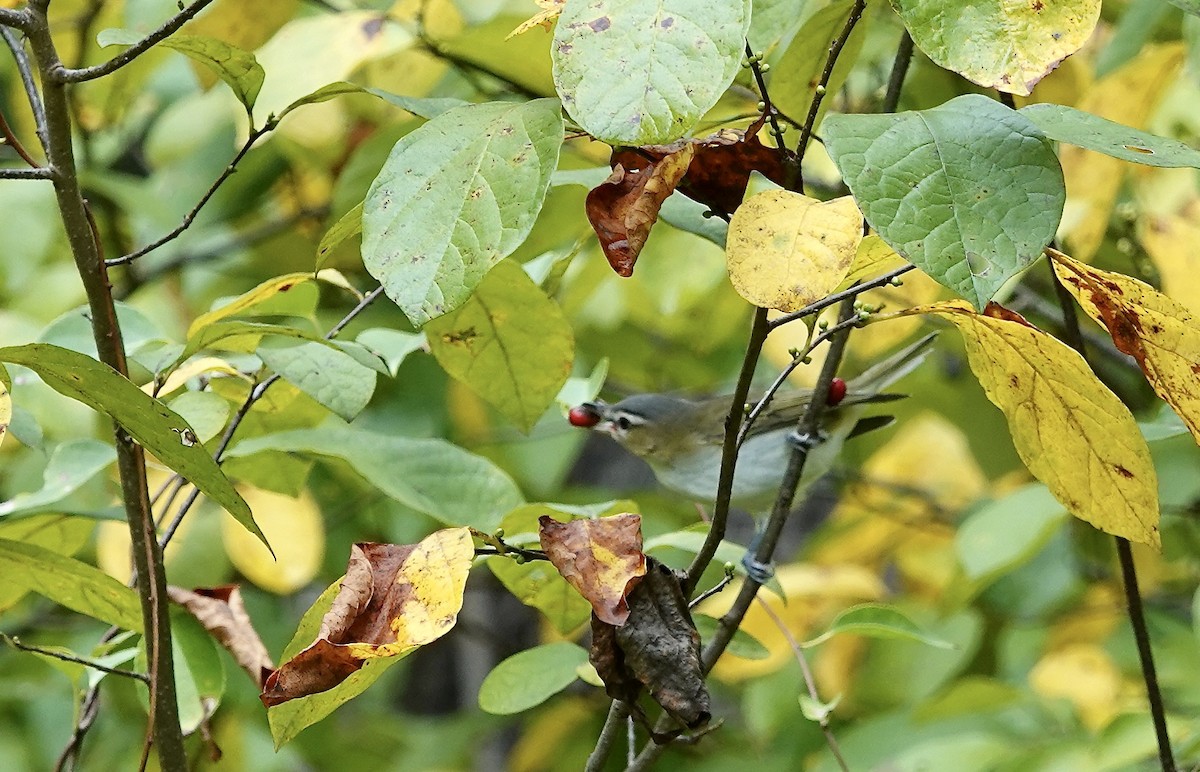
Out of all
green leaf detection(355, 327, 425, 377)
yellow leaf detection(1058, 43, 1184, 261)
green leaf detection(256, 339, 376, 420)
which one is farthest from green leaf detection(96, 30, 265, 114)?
yellow leaf detection(1058, 43, 1184, 261)

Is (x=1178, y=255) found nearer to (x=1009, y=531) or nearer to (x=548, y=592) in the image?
(x=1009, y=531)

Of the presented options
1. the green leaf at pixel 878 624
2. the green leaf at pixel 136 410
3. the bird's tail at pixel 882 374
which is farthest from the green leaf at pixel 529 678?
the bird's tail at pixel 882 374

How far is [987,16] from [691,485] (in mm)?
2161

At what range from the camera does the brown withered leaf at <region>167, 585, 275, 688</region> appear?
3.98 ft

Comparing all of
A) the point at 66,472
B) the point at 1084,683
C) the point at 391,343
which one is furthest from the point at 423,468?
the point at 1084,683

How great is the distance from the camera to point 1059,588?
2740 millimetres

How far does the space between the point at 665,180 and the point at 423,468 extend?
652mm

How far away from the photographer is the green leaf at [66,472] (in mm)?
1371

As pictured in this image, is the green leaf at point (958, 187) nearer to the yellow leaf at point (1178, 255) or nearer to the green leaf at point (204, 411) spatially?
the green leaf at point (204, 411)

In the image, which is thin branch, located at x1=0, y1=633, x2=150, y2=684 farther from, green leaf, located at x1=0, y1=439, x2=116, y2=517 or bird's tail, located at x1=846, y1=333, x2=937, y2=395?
bird's tail, located at x1=846, y1=333, x2=937, y2=395

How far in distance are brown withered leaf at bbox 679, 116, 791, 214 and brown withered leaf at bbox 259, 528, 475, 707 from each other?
0.30 m

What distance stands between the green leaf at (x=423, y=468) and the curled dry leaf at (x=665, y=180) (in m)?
0.55

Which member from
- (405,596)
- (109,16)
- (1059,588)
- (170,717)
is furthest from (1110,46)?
(109,16)

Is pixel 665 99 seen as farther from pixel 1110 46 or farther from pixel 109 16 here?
pixel 109 16
